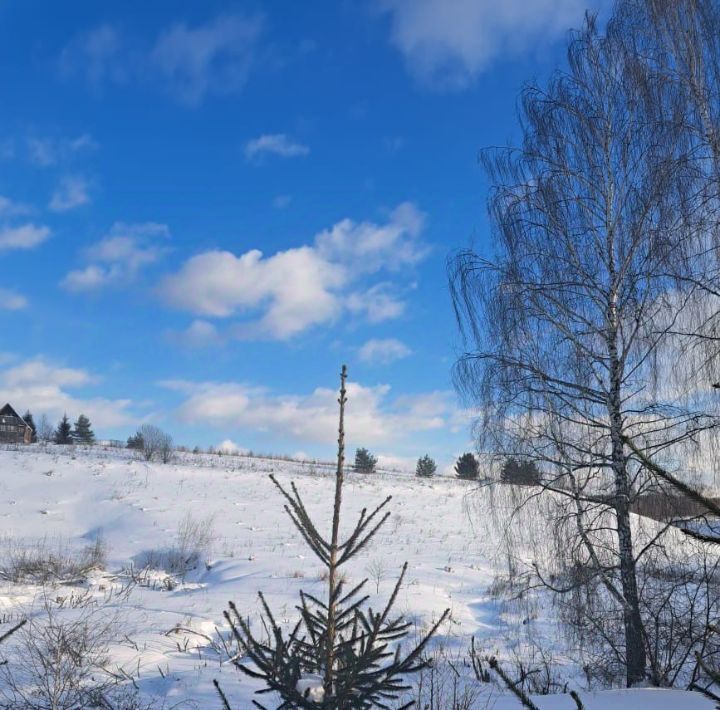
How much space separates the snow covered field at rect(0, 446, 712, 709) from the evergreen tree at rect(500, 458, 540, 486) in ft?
2.12

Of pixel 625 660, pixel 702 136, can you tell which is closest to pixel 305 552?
pixel 625 660

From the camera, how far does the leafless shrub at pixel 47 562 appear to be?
10.7m

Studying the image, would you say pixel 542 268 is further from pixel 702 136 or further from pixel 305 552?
pixel 305 552

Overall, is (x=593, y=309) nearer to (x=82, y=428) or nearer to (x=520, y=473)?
(x=520, y=473)

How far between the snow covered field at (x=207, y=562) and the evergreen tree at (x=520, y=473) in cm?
65

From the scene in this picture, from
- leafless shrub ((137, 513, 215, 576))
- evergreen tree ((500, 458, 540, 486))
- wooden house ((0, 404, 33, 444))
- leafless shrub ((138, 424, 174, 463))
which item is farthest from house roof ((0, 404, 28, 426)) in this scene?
evergreen tree ((500, 458, 540, 486))

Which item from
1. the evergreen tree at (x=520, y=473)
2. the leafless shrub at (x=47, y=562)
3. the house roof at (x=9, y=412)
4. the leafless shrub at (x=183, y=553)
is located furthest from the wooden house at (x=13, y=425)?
the evergreen tree at (x=520, y=473)

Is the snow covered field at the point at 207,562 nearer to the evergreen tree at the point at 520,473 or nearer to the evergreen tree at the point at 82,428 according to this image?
the evergreen tree at the point at 520,473

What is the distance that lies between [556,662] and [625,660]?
4.74 feet

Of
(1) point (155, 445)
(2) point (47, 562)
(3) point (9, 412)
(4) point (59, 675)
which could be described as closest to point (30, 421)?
(3) point (9, 412)

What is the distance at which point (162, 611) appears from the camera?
8109 millimetres

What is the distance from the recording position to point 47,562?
11391mm

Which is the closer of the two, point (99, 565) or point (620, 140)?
point (620, 140)

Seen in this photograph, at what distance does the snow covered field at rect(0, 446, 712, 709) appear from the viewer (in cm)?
584
